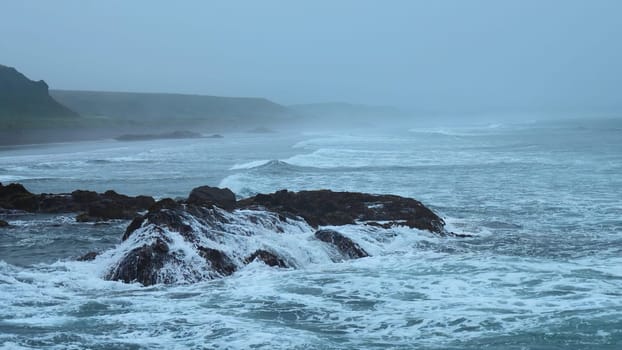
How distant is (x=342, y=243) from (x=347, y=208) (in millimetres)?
3675

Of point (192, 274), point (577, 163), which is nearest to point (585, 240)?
point (192, 274)

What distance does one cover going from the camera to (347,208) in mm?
15375

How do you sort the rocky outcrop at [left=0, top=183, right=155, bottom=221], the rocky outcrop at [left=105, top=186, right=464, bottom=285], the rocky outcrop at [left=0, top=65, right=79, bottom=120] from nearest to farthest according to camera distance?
1. the rocky outcrop at [left=105, top=186, right=464, bottom=285]
2. the rocky outcrop at [left=0, top=183, right=155, bottom=221]
3. the rocky outcrop at [left=0, top=65, right=79, bottom=120]

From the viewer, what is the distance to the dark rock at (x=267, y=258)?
34.8ft

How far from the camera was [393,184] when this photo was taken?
76.5 feet

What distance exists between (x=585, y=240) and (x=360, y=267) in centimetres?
493

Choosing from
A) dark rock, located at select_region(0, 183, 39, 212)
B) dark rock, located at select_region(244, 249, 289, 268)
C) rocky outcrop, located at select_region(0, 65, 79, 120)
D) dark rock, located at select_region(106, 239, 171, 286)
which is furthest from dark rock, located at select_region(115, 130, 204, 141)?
dark rock, located at select_region(106, 239, 171, 286)

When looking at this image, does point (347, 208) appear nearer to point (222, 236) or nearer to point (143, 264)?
point (222, 236)

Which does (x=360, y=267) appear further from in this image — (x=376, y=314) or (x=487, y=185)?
(x=487, y=185)

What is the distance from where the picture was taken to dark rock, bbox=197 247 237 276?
10141 mm

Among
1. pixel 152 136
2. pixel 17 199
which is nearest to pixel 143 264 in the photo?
pixel 17 199

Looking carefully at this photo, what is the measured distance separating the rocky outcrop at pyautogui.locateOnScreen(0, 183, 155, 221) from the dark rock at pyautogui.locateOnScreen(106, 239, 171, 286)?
488cm

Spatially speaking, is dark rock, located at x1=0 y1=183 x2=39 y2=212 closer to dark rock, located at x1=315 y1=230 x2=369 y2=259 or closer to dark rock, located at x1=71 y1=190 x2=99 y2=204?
dark rock, located at x1=71 y1=190 x2=99 y2=204

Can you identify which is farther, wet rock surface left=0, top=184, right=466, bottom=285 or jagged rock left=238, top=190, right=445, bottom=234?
jagged rock left=238, top=190, right=445, bottom=234
